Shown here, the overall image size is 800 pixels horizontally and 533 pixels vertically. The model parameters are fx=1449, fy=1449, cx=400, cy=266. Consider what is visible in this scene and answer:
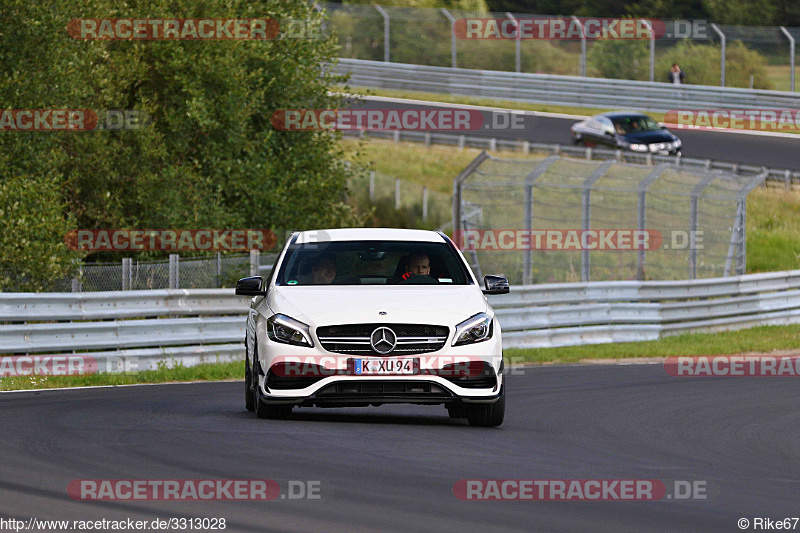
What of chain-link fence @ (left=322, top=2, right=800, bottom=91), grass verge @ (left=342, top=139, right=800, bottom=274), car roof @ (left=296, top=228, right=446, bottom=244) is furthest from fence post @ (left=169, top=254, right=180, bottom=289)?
chain-link fence @ (left=322, top=2, right=800, bottom=91)

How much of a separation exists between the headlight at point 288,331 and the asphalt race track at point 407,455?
0.64m

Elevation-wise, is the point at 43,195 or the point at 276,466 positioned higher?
the point at 43,195

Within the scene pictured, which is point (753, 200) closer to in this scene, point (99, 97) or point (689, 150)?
point (689, 150)

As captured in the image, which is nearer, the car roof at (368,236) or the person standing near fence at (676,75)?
the car roof at (368,236)

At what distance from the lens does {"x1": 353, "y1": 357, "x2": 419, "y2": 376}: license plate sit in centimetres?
1050

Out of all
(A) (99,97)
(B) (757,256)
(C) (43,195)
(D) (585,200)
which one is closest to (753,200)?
(B) (757,256)

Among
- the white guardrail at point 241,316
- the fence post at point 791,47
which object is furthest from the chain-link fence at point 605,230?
the fence post at point 791,47

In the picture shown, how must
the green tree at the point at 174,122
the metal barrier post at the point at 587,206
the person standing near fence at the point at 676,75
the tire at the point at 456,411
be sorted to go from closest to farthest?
1. the tire at the point at 456,411
2. the green tree at the point at 174,122
3. the metal barrier post at the point at 587,206
4. the person standing near fence at the point at 676,75

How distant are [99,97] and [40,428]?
1589 centimetres

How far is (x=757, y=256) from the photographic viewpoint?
37094mm

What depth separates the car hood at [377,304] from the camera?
34.7 feet

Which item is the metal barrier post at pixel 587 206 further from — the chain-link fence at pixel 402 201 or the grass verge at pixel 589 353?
the chain-link fence at pixel 402 201

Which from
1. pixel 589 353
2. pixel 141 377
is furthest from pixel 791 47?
pixel 141 377

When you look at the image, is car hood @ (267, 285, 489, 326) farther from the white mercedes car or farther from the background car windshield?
the background car windshield
